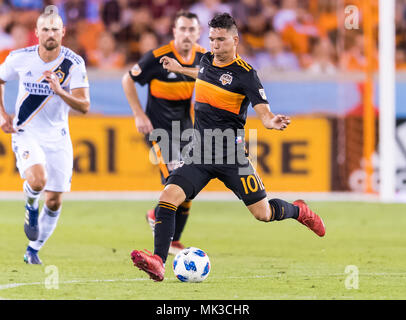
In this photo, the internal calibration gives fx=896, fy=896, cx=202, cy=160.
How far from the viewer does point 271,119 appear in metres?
6.75

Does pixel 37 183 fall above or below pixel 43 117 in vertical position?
below

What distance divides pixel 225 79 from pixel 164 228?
1298 millimetres

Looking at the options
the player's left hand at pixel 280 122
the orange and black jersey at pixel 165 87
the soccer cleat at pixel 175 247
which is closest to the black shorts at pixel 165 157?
the orange and black jersey at pixel 165 87

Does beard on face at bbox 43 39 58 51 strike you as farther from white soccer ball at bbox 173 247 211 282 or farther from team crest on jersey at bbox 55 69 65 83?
white soccer ball at bbox 173 247 211 282

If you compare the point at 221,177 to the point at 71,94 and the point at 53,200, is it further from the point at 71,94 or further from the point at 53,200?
the point at 53,200

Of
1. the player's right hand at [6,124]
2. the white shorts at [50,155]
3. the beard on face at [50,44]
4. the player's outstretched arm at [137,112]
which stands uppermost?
the beard on face at [50,44]

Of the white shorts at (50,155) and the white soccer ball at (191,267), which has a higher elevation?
the white shorts at (50,155)

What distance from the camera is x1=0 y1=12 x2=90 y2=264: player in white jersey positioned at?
805 centimetres

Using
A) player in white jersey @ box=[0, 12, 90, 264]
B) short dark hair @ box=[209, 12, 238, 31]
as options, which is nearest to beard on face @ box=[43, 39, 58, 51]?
player in white jersey @ box=[0, 12, 90, 264]

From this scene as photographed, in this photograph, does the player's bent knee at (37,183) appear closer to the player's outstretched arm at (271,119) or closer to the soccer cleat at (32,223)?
the soccer cleat at (32,223)

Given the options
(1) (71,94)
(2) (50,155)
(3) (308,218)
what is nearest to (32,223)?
(2) (50,155)

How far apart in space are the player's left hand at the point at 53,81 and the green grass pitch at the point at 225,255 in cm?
158

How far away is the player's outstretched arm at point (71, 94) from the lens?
304 inches
